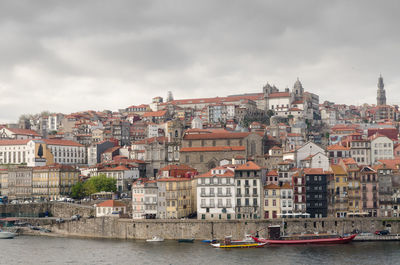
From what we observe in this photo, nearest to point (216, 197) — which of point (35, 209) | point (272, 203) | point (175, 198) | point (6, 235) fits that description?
point (175, 198)

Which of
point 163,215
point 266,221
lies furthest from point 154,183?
point 266,221

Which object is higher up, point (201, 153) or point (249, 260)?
point (201, 153)

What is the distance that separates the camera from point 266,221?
282 ft

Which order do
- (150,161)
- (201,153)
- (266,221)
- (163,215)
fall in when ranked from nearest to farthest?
(266,221), (163,215), (201,153), (150,161)

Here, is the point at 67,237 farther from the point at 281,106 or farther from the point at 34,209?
the point at 281,106

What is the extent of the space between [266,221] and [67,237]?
109 feet

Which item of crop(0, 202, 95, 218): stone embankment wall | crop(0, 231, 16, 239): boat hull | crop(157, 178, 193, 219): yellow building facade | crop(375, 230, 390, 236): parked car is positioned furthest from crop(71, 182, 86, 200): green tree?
crop(375, 230, 390, 236): parked car

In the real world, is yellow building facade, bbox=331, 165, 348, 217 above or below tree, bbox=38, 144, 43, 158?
below

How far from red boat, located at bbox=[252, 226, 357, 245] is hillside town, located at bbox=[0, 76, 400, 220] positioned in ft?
16.7

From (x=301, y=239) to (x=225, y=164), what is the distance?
32512 mm

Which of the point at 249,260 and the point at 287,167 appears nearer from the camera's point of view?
the point at 249,260

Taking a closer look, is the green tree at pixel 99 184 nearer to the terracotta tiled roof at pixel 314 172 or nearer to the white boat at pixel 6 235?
the white boat at pixel 6 235

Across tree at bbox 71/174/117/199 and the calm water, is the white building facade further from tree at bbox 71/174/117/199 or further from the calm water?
tree at bbox 71/174/117/199

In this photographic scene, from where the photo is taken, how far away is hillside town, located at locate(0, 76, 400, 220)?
297ft
